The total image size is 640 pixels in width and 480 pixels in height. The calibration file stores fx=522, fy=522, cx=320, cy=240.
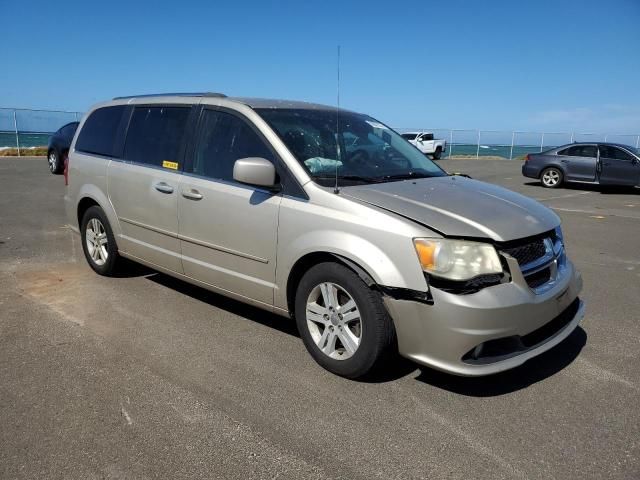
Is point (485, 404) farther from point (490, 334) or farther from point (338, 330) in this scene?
point (338, 330)

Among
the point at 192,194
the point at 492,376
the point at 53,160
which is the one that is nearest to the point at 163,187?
the point at 192,194

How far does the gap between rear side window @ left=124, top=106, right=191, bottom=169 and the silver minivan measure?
16 millimetres

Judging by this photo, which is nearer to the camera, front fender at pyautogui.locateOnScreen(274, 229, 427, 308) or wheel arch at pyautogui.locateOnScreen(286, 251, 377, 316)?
front fender at pyautogui.locateOnScreen(274, 229, 427, 308)

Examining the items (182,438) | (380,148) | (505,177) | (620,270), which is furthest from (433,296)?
(505,177)

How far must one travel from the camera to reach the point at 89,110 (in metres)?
5.73

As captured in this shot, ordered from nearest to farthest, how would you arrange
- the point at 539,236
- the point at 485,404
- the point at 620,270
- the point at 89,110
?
the point at 485,404 < the point at 539,236 < the point at 89,110 < the point at 620,270

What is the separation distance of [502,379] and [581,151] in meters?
14.6

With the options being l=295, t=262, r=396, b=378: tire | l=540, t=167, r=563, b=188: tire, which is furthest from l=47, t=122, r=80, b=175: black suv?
l=295, t=262, r=396, b=378: tire

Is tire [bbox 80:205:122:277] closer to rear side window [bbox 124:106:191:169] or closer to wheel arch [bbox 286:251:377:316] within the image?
rear side window [bbox 124:106:191:169]

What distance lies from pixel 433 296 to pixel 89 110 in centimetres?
458

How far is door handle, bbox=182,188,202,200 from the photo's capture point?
410 cm

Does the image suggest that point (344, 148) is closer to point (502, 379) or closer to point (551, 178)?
point (502, 379)

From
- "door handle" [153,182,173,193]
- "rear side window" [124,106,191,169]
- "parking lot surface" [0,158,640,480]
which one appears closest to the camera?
"parking lot surface" [0,158,640,480]

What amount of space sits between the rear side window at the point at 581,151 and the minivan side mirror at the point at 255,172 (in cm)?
1481
